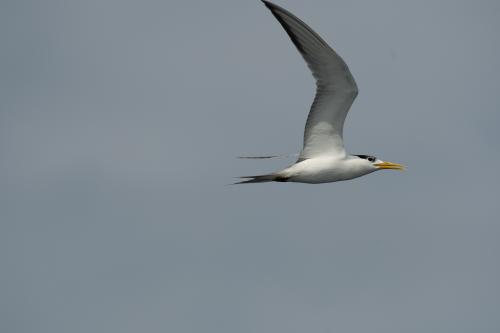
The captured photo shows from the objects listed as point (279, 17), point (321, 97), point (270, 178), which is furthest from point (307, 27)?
point (270, 178)

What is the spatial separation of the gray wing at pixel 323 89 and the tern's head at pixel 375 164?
0.53 m

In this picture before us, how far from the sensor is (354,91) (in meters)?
18.0

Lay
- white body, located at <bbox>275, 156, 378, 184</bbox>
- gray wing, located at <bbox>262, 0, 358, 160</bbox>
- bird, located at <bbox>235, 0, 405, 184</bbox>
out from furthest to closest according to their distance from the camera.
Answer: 1. white body, located at <bbox>275, 156, 378, 184</bbox>
2. bird, located at <bbox>235, 0, 405, 184</bbox>
3. gray wing, located at <bbox>262, 0, 358, 160</bbox>

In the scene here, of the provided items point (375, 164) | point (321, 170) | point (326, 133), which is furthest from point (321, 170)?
point (375, 164)

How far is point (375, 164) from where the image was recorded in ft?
63.9

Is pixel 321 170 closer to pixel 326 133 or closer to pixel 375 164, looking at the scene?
pixel 326 133

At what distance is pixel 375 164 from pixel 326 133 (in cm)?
135

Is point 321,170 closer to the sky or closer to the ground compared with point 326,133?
closer to the ground

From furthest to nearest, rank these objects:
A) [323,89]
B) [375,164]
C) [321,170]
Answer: [375,164], [321,170], [323,89]

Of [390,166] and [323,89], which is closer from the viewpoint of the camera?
[323,89]

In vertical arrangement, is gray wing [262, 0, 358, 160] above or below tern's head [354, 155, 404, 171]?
above

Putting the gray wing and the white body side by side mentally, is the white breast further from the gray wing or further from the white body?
the gray wing

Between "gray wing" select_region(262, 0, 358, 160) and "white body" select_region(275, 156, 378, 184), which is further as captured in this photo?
"white body" select_region(275, 156, 378, 184)

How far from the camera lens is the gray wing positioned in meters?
16.6
